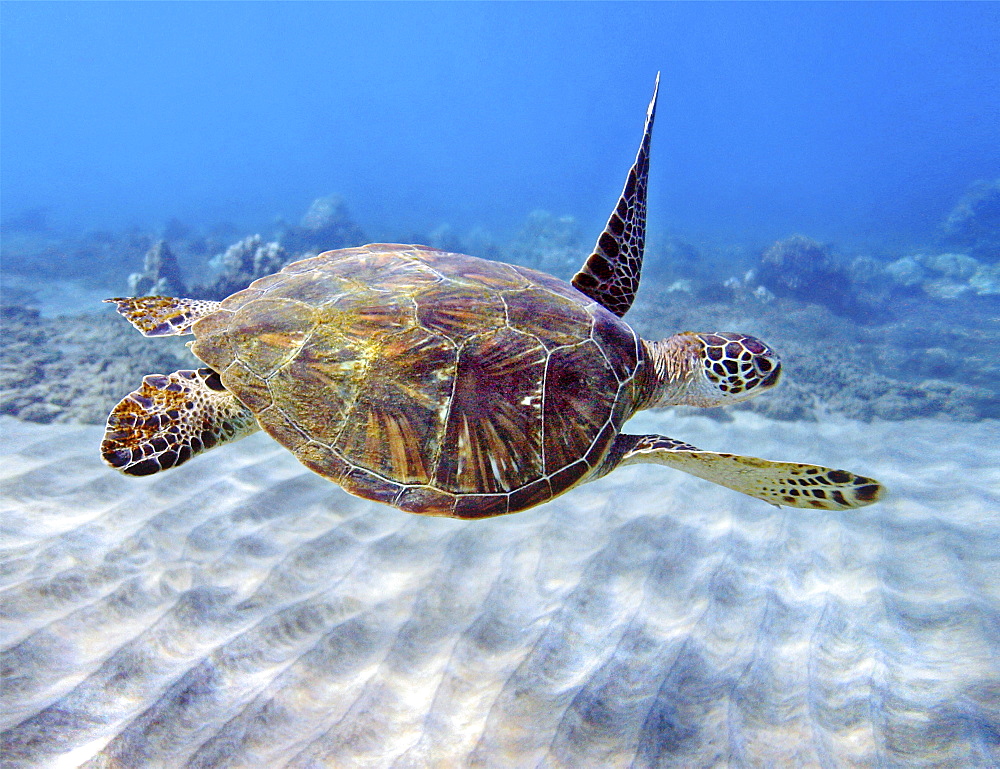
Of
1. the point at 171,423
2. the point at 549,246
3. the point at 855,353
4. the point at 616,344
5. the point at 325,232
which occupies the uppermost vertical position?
the point at 325,232

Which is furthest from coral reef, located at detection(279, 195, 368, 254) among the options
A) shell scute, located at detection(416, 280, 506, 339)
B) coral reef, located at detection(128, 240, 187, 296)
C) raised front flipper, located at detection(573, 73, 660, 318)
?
shell scute, located at detection(416, 280, 506, 339)

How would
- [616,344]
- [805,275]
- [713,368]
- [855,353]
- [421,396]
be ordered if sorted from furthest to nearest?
[805,275], [855,353], [713,368], [616,344], [421,396]

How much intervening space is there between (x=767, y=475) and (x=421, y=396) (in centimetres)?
163

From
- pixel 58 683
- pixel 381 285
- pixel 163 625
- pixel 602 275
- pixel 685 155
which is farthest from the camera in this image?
pixel 685 155

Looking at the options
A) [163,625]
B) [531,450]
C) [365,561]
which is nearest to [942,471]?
[531,450]

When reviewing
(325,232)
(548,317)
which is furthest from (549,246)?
(548,317)

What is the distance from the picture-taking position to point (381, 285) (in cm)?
227

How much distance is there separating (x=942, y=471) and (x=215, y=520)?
5.47 m

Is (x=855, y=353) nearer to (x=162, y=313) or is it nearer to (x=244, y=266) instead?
(x=162, y=313)

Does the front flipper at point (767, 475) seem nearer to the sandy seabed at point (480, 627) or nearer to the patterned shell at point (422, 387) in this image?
the patterned shell at point (422, 387)

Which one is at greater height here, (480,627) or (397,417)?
(397,417)

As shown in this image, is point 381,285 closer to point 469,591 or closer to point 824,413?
point 469,591

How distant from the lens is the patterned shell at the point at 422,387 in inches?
79.0

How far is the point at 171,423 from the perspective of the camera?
7.18 feet
